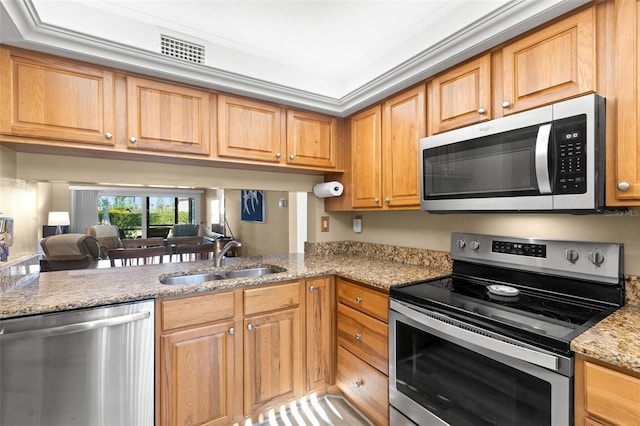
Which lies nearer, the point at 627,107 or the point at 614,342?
the point at 614,342

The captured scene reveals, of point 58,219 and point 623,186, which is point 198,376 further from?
point 58,219

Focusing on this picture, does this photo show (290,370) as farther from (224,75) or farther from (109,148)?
(224,75)

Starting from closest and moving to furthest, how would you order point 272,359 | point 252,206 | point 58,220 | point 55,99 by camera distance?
point 55,99, point 272,359, point 58,220, point 252,206

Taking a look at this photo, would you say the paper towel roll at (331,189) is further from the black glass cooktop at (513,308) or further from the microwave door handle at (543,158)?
the microwave door handle at (543,158)


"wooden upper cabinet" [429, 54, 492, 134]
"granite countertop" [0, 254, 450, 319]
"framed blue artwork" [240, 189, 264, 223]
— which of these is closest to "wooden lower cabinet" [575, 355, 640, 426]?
"granite countertop" [0, 254, 450, 319]

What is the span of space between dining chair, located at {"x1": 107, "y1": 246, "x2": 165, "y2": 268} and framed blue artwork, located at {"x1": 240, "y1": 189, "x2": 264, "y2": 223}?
150cm

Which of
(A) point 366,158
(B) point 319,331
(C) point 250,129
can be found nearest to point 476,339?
(B) point 319,331

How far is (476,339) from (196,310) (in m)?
1.36

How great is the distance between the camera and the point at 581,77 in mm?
1223

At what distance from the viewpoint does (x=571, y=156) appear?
121 cm

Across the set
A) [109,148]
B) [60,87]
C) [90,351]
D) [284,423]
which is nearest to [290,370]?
[284,423]

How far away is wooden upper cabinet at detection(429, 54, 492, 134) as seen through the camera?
1.56 metres

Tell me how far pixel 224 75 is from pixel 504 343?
6.50 ft

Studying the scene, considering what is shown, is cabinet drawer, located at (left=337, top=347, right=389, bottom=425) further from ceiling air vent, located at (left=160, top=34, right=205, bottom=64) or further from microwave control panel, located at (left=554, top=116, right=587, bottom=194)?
ceiling air vent, located at (left=160, top=34, right=205, bottom=64)
